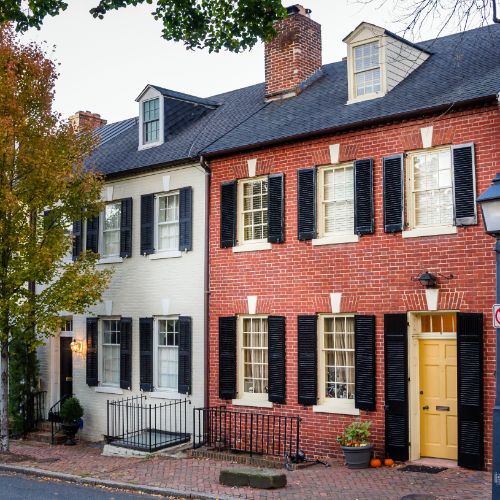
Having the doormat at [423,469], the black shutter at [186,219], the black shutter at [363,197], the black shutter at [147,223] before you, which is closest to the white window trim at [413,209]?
the black shutter at [363,197]

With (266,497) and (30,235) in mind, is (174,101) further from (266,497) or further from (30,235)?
(266,497)

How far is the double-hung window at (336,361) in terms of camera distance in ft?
48.3

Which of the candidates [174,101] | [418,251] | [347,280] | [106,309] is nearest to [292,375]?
[347,280]

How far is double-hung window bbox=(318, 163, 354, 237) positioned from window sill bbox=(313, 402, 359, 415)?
3.20 m

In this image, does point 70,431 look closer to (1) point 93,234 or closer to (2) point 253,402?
(1) point 93,234

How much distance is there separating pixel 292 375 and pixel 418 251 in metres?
3.53

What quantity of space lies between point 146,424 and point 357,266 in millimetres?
6565

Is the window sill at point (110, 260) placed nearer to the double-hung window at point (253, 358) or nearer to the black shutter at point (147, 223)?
the black shutter at point (147, 223)

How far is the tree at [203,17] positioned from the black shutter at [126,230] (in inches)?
391

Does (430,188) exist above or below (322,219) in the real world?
above

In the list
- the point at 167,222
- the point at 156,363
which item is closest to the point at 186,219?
the point at 167,222

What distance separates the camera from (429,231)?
1370 cm

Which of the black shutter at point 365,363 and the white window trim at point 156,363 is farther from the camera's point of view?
the white window trim at point 156,363

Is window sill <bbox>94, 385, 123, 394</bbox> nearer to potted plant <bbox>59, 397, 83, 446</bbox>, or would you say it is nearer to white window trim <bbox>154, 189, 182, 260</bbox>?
potted plant <bbox>59, 397, 83, 446</bbox>
